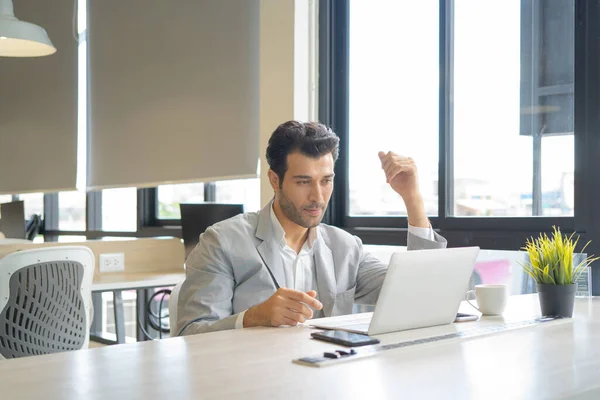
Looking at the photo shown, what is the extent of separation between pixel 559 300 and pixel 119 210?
4.19 meters

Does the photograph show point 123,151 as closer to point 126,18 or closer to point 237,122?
point 126,18

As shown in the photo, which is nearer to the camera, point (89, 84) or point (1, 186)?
point (89, 84)

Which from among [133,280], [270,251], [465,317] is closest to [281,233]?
[270,251]

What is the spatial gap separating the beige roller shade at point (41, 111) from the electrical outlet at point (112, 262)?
160cm

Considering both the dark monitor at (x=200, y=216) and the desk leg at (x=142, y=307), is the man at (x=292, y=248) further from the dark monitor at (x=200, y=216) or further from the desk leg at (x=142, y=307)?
the desk leg at (x=142, y=307)

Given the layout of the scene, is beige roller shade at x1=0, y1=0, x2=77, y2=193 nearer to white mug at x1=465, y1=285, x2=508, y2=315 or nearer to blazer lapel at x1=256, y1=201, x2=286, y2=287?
blazer lapel at x1=256, y1=201, x2=286, y2=287

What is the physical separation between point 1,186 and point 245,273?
511cm

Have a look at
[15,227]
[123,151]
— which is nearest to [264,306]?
[123,151]

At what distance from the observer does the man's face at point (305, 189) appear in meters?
2.16

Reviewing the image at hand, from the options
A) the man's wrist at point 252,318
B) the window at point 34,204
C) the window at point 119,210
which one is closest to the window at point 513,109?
the man's wrist at point 252,318

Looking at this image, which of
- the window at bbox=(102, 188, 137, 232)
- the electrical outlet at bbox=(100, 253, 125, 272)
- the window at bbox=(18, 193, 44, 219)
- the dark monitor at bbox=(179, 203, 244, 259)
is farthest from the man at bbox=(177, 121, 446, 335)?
the window at bbox=(18, 193, 44, 219)

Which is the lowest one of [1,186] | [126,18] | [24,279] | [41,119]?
[24,279]

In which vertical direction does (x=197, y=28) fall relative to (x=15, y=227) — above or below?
above

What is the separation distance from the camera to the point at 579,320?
183 cm
